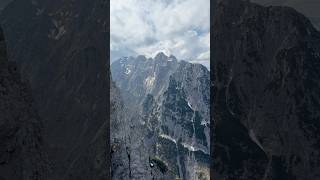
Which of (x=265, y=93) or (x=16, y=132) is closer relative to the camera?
(x=16, y=132)

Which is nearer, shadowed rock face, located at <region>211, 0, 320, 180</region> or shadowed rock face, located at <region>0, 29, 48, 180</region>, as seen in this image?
shadowed rock face, located at <region>0, 29, 48, 180</region>

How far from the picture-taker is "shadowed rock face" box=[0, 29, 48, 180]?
120ft

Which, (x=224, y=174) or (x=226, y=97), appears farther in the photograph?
(x=226, y=97)

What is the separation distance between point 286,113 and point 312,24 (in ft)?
101

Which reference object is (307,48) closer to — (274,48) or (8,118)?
(274,48)

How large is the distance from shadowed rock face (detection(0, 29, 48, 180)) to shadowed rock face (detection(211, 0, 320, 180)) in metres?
115

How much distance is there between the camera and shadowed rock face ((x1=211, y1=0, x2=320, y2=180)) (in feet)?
525

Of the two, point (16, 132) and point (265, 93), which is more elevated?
point (265, 93)

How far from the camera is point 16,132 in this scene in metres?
38.3

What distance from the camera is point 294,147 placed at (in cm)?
16350

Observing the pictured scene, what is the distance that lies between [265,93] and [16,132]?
143987 millimetres

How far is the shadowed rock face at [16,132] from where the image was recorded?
36.5m

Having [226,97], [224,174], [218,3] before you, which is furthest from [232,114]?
[218,3]

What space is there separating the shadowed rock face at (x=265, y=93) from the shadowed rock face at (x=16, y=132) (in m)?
115
